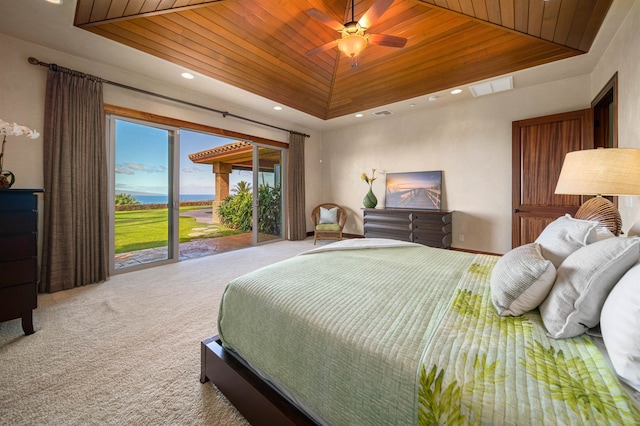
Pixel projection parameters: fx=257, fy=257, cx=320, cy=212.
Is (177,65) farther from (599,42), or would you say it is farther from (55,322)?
(599,42)

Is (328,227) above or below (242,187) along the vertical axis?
below

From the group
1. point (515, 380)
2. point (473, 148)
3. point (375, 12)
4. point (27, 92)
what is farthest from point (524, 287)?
point (27, 92)

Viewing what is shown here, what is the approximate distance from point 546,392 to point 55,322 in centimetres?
327

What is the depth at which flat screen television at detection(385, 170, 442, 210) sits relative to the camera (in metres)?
4.85

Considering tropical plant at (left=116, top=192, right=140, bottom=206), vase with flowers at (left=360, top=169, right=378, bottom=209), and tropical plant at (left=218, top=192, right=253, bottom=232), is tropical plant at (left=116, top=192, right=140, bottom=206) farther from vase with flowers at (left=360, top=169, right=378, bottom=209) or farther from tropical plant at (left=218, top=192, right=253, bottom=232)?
vase with flowers at (left=360, top=169, right=378, bottom=209)

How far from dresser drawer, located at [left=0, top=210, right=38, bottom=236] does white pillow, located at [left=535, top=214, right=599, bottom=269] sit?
11.6ft

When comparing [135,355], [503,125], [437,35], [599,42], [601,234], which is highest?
[437,35]

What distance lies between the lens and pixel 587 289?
0.87 m

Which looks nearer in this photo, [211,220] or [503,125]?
[503,125]

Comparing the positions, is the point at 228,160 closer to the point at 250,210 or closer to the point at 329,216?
the point at 250,210

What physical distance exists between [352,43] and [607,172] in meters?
2.38

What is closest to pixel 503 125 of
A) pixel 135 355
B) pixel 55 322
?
pixel 135 355

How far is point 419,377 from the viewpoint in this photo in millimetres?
750

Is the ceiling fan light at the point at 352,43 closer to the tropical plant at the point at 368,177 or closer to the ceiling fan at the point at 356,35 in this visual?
the ceiling fan at the point at 356,35
